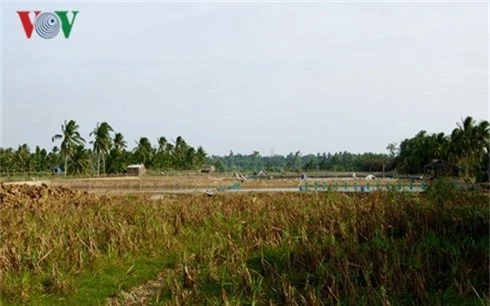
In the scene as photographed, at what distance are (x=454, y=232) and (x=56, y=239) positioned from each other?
6321mm

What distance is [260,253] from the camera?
771cm

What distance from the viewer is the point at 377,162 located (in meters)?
62.2

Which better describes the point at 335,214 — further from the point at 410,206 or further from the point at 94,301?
the point at 94,301

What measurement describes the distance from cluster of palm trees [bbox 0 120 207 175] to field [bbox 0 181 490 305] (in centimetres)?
3605

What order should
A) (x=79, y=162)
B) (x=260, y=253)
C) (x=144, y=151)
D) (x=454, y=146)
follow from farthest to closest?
(x=144, y=151) < (x=79, y=162) < (x=454, y=146) < (x=260, y=253)

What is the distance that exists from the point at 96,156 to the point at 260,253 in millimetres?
44577

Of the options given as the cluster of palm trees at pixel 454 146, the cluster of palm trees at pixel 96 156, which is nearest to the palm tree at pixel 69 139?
the cluster of palm trees at pixel 96 156

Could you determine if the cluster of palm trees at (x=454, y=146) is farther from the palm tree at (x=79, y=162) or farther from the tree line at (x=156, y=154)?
the palm tree at (x=79, y=162)

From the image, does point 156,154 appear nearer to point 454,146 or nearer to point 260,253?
point 454,146

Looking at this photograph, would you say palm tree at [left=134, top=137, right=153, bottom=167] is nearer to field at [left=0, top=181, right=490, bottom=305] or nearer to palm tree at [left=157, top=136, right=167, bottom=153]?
palm tree at [left=157, top=136, right=167, bottom=153]

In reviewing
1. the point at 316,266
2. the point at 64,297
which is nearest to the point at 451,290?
the point at 316,266

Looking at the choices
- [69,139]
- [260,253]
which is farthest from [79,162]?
[260,253]

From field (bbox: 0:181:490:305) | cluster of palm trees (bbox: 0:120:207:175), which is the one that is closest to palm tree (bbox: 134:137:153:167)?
cluster of palm trees (bbox: 0:120:207:175)

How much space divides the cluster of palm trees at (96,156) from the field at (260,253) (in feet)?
118
